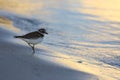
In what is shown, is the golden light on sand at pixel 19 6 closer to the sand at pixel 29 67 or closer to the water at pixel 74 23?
the water at pixel 74 23

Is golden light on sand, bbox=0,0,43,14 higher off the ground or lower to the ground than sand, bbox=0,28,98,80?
lower

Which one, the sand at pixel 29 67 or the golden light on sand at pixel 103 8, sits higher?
the sand at pixel 29 67

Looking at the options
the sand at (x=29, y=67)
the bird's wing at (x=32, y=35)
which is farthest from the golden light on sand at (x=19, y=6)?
the sand at (x=29, y=67)

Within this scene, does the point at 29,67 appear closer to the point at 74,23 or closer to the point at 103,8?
the point at 74,23

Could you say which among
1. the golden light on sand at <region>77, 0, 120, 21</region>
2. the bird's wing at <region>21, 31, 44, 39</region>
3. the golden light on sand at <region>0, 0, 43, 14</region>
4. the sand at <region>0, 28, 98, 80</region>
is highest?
the bird's wing at <region>21, 31, 44, 39</region>

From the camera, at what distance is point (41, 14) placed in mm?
16234

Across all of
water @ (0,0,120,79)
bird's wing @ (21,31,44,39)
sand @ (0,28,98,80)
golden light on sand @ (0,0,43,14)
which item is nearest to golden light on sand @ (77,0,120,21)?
water @ (0,0,120,79)

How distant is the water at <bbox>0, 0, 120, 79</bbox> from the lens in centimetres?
1061

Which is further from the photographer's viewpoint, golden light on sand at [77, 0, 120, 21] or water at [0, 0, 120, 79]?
golden light on sand at [77, 0, 120, 21]

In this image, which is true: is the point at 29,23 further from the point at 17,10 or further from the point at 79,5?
the point at 79,5

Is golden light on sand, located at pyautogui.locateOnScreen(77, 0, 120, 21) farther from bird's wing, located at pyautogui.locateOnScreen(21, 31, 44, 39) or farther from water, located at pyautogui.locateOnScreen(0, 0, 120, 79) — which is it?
bird's wing, located at pyautogui.locateOnScreen(21, 31, 44, 39)

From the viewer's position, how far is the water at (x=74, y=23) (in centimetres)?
1061

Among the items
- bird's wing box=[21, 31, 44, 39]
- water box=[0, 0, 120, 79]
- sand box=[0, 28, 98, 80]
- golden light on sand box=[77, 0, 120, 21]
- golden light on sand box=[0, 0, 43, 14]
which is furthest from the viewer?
golden light on sand box=[0, 0, 43, 14]

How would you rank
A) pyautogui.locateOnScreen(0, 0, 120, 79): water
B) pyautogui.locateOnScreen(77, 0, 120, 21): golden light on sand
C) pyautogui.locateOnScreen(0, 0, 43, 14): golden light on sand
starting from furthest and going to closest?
1. pyautogui.locateOnScreen(0, 0, 43, 14): golden light on sand
2. pyautogui.locateOnScreen(77, 0, 120, 21): golden light on sand
3. pyautogui.locateOnScreen(0, 0, 120, 79): water
